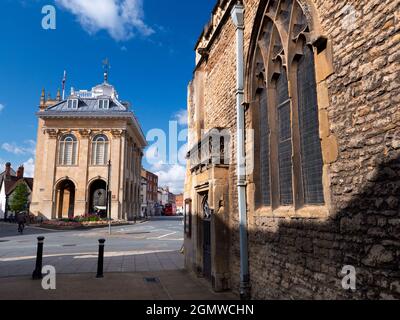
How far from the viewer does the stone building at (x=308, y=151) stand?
3.26 metres

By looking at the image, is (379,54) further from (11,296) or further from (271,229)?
(11,296)

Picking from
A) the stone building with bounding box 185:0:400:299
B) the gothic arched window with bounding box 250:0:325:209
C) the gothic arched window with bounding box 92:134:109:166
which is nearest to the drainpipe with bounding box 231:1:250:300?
the stone building with bounding box 185:0:400:299

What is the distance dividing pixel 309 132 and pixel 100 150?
3928cm

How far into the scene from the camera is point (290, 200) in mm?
5391

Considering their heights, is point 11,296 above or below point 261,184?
below

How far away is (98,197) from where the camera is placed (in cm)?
4181

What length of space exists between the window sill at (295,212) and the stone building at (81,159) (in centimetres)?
3501

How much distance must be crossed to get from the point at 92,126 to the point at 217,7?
35.3 metres

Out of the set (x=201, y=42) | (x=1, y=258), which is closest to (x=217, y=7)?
(x=201, y=42)

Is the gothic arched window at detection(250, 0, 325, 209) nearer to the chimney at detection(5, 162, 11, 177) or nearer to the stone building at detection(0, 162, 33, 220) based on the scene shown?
the stone building at detection(0, 162, 33, 220)

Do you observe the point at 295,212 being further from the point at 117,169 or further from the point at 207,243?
the point at 117,169

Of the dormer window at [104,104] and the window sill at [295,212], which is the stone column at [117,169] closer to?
the dormer window at [104,104]

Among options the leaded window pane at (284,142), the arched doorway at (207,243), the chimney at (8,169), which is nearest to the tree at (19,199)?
the chimney at (8,169)

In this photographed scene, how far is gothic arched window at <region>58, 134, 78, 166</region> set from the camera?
134ft
